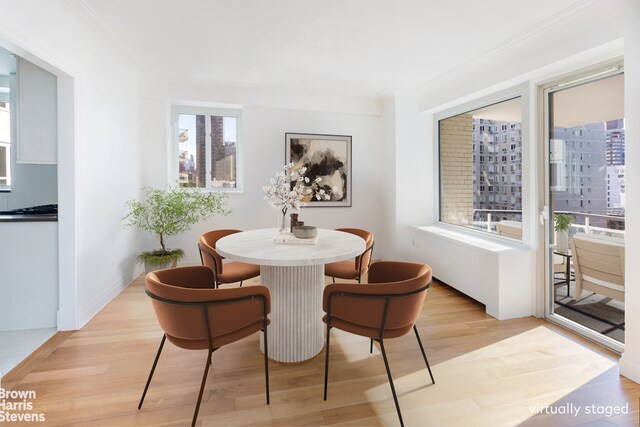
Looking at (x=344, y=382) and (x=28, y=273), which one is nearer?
(x=344, y=382)

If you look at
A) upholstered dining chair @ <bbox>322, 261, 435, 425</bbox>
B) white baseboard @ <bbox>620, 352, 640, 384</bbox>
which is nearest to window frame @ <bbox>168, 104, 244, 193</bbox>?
upholstered dining chair @ <bbox>322, 261, 435, 425</bbox>

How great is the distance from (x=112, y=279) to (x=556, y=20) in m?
4.91

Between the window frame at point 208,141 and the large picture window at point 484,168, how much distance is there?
3042 mm

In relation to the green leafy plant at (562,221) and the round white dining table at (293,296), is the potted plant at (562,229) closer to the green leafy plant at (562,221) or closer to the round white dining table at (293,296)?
the green leafy plant at (562,221)

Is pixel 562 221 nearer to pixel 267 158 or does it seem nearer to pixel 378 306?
pixel 378 306

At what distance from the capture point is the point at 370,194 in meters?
5.35

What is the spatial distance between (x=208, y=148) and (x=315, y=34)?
8.46 ft

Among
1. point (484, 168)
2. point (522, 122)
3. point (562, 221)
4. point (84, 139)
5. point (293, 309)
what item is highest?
point (522, 122)

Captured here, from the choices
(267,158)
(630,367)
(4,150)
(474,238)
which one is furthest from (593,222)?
(4,150)

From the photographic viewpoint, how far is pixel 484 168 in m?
3.96

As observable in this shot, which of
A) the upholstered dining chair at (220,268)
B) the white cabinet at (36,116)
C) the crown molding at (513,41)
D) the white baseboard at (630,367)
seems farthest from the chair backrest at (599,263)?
the white cabinet at (36,116)

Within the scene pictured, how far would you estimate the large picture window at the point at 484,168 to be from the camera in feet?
11.6

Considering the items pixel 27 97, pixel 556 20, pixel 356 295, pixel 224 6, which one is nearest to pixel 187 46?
pixel 224 6

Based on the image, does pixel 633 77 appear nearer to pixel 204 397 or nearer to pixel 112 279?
pixel 204 397
